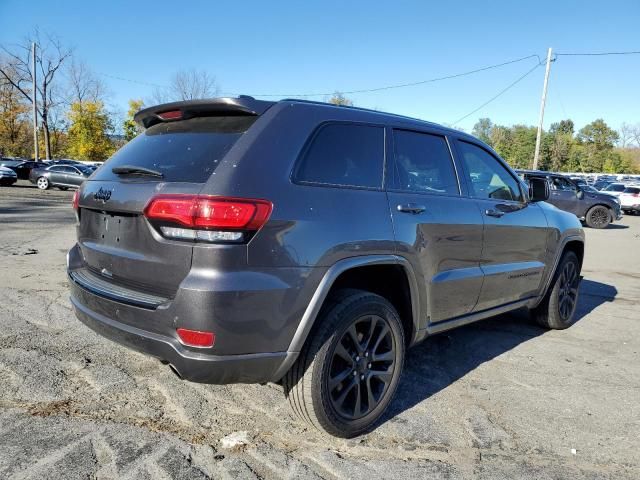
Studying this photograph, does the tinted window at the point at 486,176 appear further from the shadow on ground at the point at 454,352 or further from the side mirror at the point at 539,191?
the shadow on ground at the point at 454,352

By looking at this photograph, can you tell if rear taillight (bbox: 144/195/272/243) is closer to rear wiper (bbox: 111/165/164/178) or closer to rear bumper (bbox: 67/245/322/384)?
rear bumper (bbox: 67/245/322/384)

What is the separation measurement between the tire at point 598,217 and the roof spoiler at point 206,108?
1954cm

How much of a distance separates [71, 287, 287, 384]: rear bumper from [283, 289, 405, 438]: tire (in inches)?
8.8

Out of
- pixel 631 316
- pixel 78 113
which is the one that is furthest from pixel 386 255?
pixel 78 113

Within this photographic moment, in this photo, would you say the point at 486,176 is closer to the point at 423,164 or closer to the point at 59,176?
the point at 423,164

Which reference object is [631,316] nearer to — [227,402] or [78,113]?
[227,402]

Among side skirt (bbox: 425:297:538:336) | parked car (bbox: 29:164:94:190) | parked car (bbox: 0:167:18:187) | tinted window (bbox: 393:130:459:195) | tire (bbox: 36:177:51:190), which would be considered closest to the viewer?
tinted window (bbox: 393:130:459:195)

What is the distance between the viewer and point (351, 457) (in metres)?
2.62

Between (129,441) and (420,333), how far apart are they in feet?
5.95

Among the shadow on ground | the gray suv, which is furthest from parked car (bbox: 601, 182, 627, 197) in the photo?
the gray suv

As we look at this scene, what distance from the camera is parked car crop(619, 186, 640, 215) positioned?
83.0 ft

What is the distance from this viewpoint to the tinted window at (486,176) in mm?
3803

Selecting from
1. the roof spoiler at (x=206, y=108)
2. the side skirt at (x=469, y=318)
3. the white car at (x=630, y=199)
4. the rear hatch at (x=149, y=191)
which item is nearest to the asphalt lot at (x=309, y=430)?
the side skirt at (x=469, y=318)

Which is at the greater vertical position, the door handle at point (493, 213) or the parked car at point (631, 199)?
the door handle at point (493, 213)
